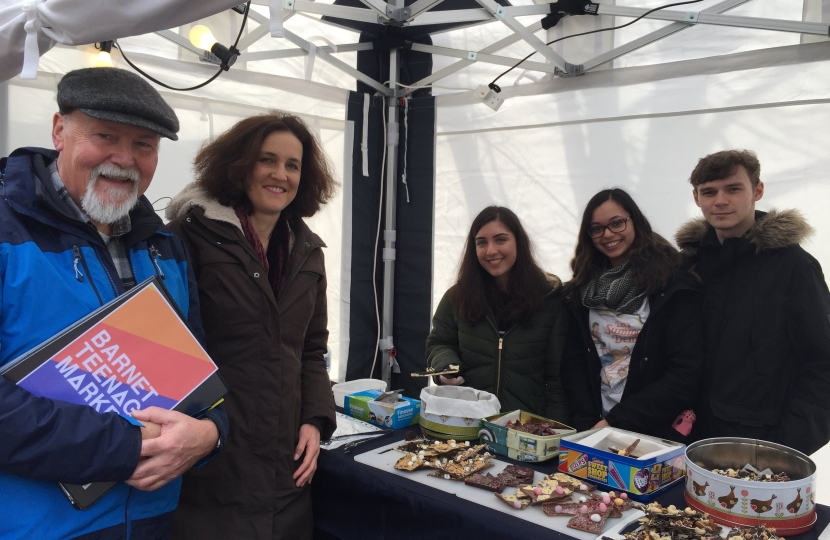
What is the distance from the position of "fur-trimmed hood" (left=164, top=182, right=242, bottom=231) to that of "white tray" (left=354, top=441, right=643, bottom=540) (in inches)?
35.4

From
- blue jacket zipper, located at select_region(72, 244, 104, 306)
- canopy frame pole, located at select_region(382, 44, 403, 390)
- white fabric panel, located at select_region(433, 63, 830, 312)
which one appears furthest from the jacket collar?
canopy frame pole, located at select_region(382, 44, 403, 390)

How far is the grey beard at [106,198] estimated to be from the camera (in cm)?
122

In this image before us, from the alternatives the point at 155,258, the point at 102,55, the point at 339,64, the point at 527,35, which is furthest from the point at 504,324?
the point at 102,55

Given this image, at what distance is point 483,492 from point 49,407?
1.14 m

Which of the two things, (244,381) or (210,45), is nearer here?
(244,381)

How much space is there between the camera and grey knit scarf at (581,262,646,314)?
7.04 ft

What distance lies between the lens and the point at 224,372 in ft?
5.36

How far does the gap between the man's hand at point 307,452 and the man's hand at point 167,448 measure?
0.55m

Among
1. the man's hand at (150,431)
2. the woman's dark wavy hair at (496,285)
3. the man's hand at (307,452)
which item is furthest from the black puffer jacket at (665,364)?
the man's hand at (150,431)

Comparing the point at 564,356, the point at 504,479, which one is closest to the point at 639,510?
the point at 504,479

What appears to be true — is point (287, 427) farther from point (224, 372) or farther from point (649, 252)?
point (649, 252)

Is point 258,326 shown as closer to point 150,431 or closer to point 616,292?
point 150,431

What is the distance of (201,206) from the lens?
173 centimetres

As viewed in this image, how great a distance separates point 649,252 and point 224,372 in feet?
5.44
